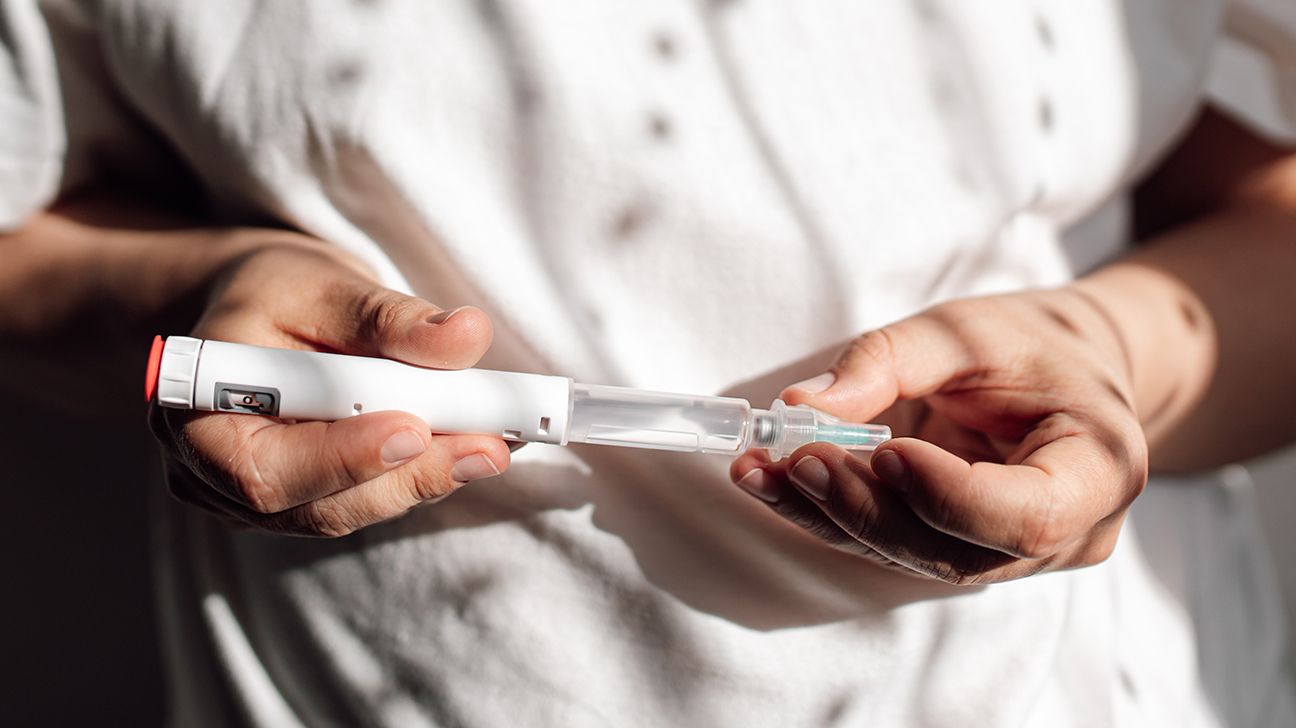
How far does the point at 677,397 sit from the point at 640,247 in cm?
8

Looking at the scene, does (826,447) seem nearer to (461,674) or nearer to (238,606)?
(461,674)

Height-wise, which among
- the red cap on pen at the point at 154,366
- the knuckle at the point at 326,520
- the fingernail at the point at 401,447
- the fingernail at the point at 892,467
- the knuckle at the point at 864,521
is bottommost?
the knuckle at the point at 864,521

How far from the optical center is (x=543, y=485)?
436 mm

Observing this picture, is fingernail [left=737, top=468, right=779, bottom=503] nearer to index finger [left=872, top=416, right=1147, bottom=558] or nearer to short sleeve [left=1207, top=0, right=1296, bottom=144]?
index finger [left=872, top=416, right=1147, bottom=558]

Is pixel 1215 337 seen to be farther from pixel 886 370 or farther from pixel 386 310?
pixel 386 310

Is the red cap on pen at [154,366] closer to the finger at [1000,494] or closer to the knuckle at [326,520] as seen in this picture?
the knuckle at [326,520]

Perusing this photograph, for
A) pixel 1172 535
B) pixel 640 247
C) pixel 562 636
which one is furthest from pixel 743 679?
pixel 1172 535

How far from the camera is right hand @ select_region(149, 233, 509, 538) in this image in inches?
13.4

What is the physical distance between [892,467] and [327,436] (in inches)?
8.7

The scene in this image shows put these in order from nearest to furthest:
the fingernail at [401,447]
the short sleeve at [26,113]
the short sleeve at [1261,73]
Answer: the fingernail at [401,447], the short sleeve at [26,113], the short sleeve at [1261,73]

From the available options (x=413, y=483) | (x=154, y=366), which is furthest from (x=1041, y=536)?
(x=154, y=366)

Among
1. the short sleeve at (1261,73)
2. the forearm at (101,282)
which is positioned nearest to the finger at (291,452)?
the forearm at (101,282)

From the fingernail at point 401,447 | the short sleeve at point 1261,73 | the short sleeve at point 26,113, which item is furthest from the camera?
the short sleeve at point 1261,73

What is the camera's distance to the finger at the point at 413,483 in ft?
1.18
